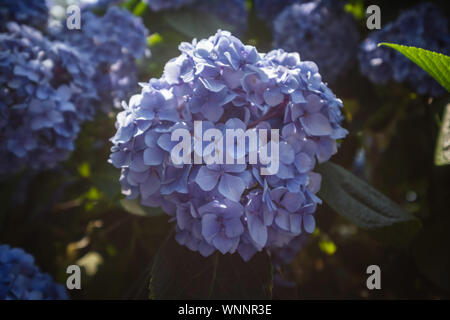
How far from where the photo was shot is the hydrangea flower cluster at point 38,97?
89 cm

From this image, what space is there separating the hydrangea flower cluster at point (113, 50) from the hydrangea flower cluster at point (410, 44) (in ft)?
2.39

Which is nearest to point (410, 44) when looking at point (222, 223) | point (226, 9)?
point (226, 9)

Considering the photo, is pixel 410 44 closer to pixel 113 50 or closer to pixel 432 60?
pixel 432 60

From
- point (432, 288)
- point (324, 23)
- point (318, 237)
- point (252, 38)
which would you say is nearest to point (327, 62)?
point (324, 23)

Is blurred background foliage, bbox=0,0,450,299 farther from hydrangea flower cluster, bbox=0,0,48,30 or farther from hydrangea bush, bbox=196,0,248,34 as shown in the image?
hydrangea flower cluster, bbox=0,0,48,30

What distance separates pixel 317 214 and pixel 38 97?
0.80 meters

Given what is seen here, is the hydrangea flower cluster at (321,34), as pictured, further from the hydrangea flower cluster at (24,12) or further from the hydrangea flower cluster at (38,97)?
the hydrangea flower cluster at (24,12)

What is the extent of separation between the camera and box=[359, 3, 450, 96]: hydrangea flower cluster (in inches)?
40.3

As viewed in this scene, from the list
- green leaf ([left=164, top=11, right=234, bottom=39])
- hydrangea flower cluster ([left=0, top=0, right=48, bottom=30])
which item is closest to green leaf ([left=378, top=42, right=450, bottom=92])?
green leaf ([left=164, top=11, right=234, bottom=39])

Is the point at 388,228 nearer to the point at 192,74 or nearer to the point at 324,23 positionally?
the point at 192,74

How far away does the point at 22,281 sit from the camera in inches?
32.7

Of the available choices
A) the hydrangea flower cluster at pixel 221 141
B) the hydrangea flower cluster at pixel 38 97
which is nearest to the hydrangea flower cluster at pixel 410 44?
the hydrangea flower cluster at pixel 221 141

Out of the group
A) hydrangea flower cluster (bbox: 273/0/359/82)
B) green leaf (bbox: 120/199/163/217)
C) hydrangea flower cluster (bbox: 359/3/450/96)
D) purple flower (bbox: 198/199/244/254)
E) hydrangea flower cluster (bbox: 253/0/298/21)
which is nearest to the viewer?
purple flower (bbox: 198/199/244/254)

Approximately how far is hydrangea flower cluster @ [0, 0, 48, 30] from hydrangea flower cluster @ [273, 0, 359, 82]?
0.78 m
